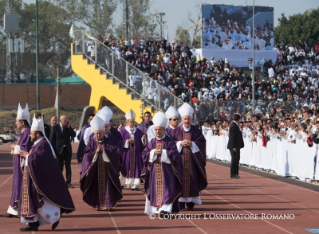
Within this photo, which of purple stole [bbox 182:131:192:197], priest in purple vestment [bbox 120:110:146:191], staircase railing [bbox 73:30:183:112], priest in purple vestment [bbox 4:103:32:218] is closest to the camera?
priest in purple vestment [bbox 4:103:32:218]

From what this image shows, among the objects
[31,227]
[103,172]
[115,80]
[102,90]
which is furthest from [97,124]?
[102,90]

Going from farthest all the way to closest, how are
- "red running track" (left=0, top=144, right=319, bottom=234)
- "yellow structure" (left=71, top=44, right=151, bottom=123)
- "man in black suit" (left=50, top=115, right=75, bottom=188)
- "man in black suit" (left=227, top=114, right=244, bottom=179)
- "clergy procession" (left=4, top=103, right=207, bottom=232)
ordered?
"yellow structure" (left=71, top=44, right=151, bottom=123)
"man in black suit" (left=227, top=114, right=244, bottom=179)
"man in black suit" (left=50, top=115, right=75, bottom=188)
"red running track" (left=0, top=144, right=319, bottom=234)
"clergy procession" (left=4, top=103, right=207, bottom=232)

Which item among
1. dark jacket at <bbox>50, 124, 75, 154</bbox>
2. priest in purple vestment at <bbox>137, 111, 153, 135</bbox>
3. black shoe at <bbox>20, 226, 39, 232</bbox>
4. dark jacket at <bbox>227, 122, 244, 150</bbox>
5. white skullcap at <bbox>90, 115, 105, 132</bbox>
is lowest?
black shoe at <bbox>20, 226, 39, 232</bbox>

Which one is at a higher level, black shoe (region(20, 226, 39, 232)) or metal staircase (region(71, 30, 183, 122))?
metal staircase (region(71, 30, 183, 122))

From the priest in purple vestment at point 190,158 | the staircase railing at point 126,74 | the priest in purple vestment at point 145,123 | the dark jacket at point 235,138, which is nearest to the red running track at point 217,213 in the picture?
the priest in purple vestment at point 190,158

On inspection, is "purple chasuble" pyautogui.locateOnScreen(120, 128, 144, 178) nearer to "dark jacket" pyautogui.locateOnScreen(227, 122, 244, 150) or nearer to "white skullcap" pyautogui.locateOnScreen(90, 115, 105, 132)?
"dark jacket" pyautogui.locateOnScreen(227, 122, 244, 150)

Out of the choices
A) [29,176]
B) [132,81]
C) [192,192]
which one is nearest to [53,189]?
[29,176]

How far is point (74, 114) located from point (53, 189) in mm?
45947

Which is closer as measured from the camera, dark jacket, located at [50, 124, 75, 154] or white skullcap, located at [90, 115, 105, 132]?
white skullcap, located at [90, 115, 105, 132]

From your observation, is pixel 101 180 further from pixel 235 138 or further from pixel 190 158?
pixel 235 138

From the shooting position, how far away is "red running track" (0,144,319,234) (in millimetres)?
10750

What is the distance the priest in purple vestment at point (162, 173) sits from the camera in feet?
38.9

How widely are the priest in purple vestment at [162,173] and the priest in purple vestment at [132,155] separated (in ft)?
16.0

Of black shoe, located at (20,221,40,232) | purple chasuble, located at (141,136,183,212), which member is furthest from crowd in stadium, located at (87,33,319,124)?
black shoe, located at (20,221,40,232)
